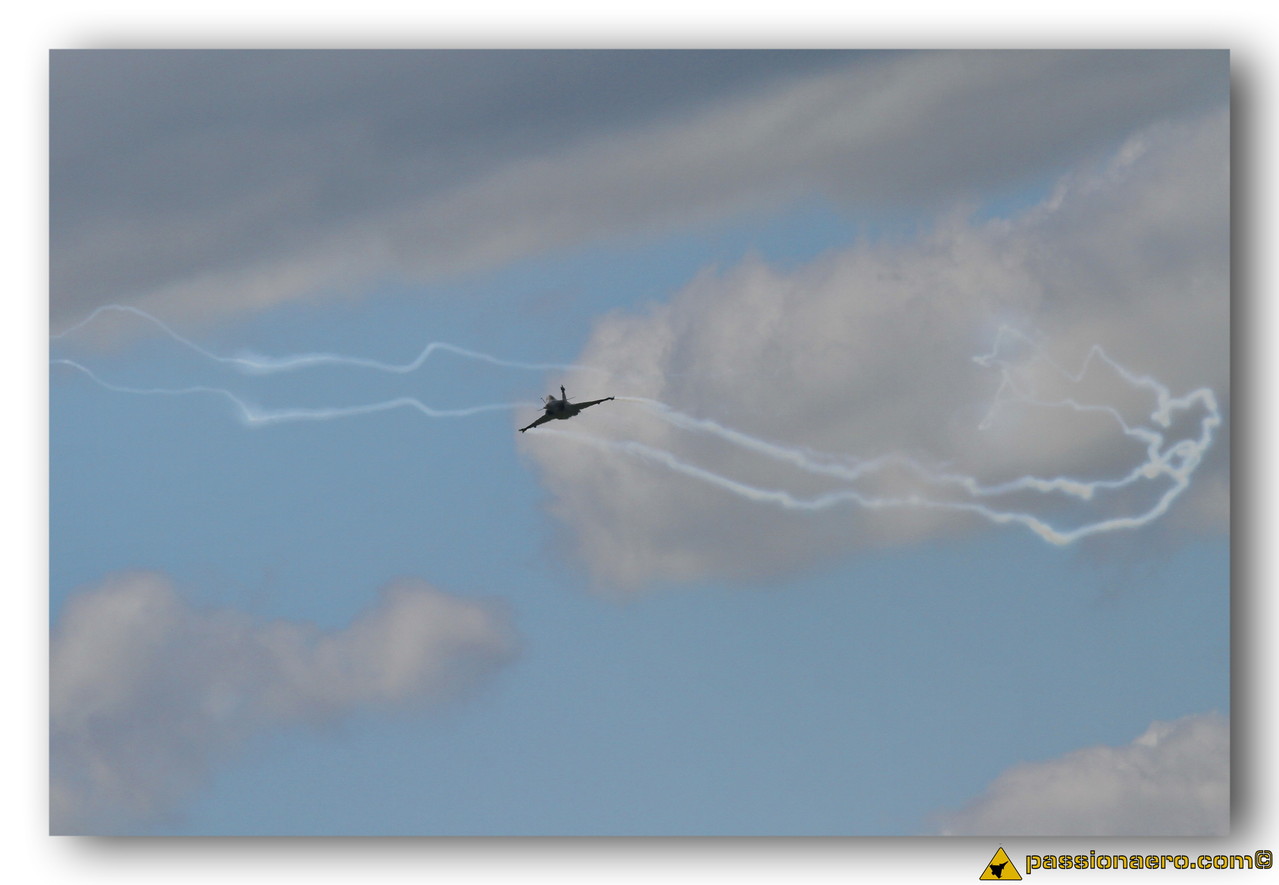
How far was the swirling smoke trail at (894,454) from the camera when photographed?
77750 millimetres

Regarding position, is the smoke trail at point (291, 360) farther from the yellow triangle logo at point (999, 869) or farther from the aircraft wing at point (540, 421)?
the yellow triangle logo at point (999, 869)

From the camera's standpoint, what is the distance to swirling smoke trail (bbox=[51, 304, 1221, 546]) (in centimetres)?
7775

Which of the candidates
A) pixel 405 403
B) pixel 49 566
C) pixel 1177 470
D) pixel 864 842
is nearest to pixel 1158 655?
pixel 1177 470

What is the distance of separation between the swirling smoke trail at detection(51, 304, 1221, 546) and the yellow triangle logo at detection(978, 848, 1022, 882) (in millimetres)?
9474

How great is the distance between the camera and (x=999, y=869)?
7388cm

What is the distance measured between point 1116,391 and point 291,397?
2150cm

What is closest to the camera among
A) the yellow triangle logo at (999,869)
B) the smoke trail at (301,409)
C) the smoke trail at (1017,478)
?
the yellow triangle logo at (999,869)

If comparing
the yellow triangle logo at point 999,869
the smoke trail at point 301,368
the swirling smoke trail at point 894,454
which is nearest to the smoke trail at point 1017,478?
the swirling smoke trail at point 894,454

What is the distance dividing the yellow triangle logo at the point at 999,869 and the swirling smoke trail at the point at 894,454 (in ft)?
31.1

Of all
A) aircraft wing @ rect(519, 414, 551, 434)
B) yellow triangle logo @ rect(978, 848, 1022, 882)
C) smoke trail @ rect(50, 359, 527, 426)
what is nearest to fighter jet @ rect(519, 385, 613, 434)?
aircraft wing @ rect(519, 414, 551, 434)

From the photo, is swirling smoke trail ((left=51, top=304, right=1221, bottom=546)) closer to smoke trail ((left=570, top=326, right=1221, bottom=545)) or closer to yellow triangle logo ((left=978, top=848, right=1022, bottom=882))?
smoke trail ((left=570, top=326, right=1221, bottom=545))

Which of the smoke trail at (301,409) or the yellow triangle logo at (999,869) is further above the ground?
the smoke trail at (301,409)

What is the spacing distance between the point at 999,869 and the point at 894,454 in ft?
39.5

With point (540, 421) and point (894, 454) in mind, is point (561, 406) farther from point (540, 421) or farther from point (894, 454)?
point (894, 454)
